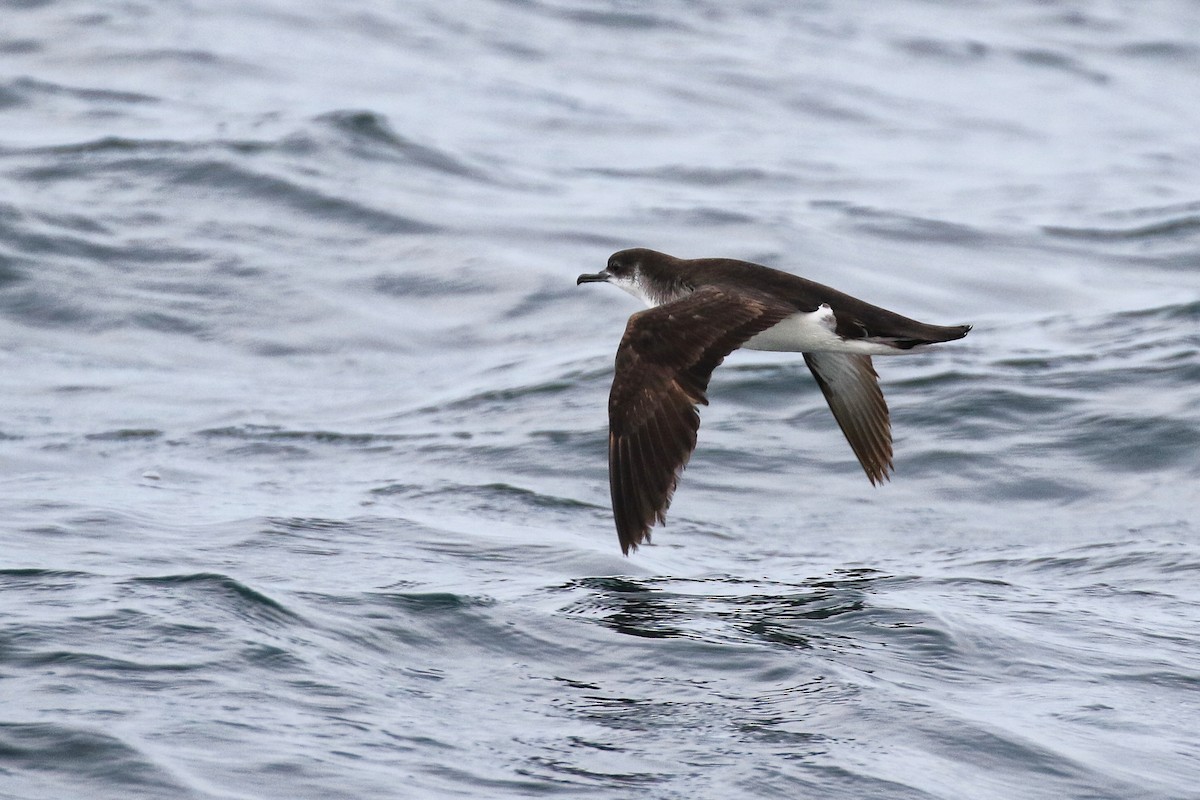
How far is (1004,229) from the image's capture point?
533 inches

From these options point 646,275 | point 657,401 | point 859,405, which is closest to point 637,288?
point 646,275

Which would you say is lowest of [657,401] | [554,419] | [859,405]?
[554,419]

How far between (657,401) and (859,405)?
6.62ft

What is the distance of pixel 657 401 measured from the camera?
6.15 metres

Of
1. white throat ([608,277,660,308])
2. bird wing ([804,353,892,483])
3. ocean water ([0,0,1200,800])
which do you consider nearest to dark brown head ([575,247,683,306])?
white throat ([608,277,660,308])

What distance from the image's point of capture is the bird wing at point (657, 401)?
19.7 ft

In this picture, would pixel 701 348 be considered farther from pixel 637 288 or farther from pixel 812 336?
pixel 637 288

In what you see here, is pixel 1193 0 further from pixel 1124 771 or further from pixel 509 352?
pixel 1124 771

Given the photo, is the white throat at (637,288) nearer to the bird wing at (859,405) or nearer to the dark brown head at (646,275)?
the dark brown head at (646,275)

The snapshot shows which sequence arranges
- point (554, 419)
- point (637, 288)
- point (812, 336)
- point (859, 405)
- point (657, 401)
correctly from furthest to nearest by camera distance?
point (554, 419) < point (637, 288) < point (859, 405) < point (812, 336) < point (657, 401)

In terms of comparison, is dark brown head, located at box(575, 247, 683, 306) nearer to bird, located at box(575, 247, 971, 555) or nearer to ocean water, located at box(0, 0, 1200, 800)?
bird, located at box(575, 247, 971, 555)

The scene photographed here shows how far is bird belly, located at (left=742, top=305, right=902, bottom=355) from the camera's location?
6.92m

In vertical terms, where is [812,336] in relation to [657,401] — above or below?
above

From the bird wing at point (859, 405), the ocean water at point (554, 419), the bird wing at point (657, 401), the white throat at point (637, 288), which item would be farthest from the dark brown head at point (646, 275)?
the bird wing at point (657, 401)
